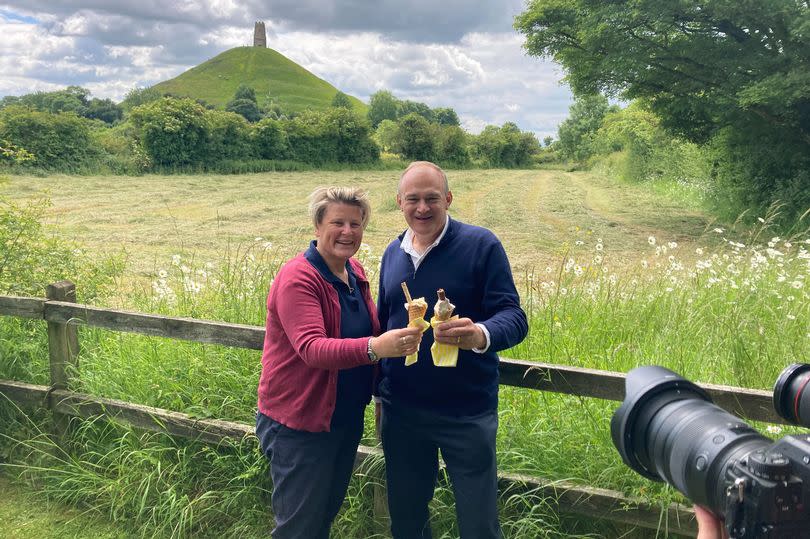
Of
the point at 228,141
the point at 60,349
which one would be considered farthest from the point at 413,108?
the point at 60,349

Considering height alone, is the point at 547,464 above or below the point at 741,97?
below

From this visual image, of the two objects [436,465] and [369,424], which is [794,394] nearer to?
[436,465]

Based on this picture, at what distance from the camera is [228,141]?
4288 centimetres

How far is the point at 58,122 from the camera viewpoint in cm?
3400

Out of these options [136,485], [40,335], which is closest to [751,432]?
[136,485]

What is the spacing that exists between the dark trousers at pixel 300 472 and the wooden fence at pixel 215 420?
66 centimetres

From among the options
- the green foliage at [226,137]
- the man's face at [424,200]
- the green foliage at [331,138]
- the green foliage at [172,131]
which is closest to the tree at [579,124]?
the green foliage at [331,138]

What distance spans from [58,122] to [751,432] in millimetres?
38675

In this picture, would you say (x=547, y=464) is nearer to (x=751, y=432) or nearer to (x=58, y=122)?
(x=751, y=432)

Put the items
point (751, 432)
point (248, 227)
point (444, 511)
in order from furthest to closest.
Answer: point (248, 227) → point (444, 511) → point (751, 432)

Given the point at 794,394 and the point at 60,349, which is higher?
the point at 794,394

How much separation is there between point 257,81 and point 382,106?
43856mm

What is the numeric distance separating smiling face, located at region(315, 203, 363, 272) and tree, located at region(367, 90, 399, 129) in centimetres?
10506

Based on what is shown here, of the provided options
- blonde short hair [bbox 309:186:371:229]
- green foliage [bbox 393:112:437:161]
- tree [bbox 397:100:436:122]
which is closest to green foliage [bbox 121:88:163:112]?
tree [bbox 397:100:436:122]
